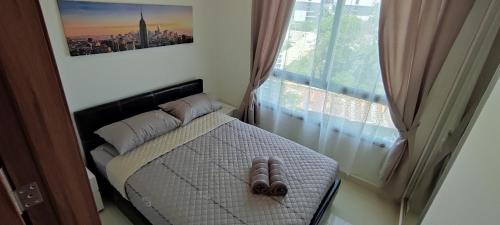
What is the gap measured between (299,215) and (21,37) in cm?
157

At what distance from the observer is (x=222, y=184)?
1.74 m

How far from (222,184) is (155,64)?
1596 mm

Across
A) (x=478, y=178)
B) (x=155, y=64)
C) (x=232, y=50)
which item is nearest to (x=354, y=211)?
(x=478, y=178)

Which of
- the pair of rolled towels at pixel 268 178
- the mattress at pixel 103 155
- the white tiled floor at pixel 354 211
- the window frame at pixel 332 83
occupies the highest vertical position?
the window frame at pixel 332 83

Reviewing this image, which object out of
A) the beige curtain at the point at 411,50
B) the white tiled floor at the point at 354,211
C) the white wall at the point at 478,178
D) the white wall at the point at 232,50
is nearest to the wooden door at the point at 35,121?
the white wall at the point at 478,178

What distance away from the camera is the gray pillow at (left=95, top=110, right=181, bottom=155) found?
201 centimetres

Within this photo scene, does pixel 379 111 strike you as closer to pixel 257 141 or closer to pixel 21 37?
pixel 257 141

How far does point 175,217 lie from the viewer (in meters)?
1.49

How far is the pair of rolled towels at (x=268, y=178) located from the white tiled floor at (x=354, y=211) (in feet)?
2.31

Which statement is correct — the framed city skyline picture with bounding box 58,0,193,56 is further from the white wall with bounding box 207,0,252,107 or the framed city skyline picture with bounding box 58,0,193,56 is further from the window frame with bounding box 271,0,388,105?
the window frame with bounding box 271,0,388,105

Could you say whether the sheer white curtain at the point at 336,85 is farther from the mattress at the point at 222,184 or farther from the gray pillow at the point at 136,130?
the gray pillow at the point at 136,130

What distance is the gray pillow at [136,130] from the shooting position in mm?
2014

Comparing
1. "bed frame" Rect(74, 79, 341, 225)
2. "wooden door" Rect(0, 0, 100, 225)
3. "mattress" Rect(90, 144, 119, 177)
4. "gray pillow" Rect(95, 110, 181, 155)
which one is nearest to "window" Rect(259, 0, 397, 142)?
"bed frame" Rect(74, 79, 341, 225)

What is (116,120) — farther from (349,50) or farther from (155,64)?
(349,50)
